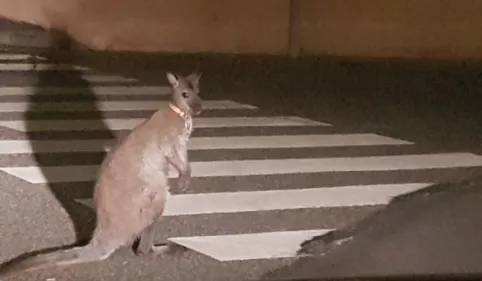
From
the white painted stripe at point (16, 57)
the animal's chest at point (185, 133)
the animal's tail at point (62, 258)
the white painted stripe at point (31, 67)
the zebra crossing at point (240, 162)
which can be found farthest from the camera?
the white painted stripe at point (16, 57)

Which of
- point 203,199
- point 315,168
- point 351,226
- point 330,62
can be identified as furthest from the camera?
point 330,62

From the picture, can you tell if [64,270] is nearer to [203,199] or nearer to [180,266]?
[180,266]

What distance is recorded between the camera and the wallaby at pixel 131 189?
1.83 meters

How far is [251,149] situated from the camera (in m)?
2.99

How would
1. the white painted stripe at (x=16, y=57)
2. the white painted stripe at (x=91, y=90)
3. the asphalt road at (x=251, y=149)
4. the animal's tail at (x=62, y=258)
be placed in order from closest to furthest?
the animal's tail at (x=62, y=258), the asphalt road at (x=251, y=149), the white painted stripe at (x=91, y=90), the white painted stripe at (x=16, y=57)

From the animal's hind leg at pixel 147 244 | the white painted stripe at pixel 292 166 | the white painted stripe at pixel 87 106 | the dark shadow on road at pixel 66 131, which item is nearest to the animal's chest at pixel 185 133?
the animal's hind leg at pixel 147 244

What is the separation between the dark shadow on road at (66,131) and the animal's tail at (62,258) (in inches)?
6.1

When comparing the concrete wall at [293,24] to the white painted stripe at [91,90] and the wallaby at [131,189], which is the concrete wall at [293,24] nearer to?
the white painted stripe at [91,90]

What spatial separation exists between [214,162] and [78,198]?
59 centimetres

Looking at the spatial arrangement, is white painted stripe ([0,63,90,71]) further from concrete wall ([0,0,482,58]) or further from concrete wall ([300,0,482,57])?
concrete wall ([300,0,482,57])

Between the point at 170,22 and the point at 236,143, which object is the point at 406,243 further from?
the point at 170,22

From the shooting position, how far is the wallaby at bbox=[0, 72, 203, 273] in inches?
72.0

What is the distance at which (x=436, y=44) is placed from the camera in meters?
4.94

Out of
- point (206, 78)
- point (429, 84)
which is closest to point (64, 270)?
point (206, 78)
